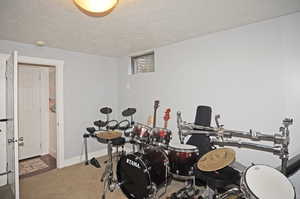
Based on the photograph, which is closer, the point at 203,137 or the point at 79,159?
the point at 203,137

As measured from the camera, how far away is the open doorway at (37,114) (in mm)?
3648

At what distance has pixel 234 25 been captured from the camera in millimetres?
2199

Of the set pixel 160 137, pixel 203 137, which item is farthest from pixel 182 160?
pixel 203 137

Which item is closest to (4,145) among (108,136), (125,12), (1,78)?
(1,78)

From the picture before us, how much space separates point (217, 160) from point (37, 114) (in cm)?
410

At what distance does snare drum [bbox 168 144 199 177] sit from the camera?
1.92 meters

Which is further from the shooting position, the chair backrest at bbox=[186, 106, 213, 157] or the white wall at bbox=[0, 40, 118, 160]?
the white wall at bbox=[0, 40, 118, 160]

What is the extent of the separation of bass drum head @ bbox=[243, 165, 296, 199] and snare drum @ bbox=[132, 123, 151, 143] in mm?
1329

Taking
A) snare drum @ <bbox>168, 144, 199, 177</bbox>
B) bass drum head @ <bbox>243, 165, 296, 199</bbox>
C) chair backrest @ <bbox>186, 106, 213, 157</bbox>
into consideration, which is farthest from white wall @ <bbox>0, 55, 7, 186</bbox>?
bass drum head @ <bbox>243, 165, 296, 199</bbox>

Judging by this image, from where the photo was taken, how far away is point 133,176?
1924 millimetres

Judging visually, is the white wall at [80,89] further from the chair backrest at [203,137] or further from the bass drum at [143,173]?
the chair backrest at [203,137]

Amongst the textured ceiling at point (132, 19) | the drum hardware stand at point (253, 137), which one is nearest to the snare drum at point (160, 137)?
the drum hardware stand at point (253, 137)

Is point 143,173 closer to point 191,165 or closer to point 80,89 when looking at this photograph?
point 191,165

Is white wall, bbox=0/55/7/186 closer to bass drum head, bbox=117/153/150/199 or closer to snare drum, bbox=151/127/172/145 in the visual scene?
bass drum head, bbox=117/153/150/199
